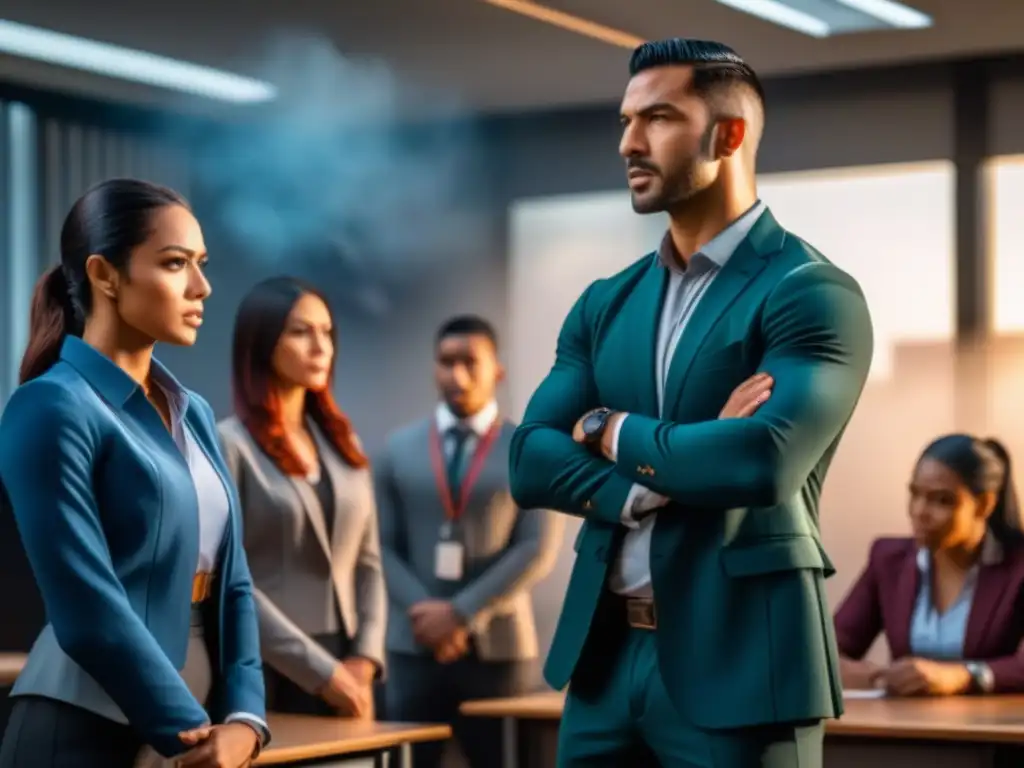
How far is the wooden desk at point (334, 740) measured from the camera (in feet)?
11.3

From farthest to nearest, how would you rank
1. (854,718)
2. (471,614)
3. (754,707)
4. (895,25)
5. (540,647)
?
1. (540,647)
2. (895,25)
3. (471,614)
4. (854,718)
5. (754,707)

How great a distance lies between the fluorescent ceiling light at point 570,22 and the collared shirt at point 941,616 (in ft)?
8.94

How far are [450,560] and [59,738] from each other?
3.35 metres

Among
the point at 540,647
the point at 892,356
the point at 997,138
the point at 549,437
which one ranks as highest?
the point at 997,138

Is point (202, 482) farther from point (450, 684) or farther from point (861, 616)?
point (450, 684)

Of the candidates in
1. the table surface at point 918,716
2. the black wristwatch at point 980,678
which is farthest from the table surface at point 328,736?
the black wristwatch at point 980,678

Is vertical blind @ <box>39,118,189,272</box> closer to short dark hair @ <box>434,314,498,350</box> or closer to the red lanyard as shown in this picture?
short dark hair @ <box>434,314,498,350</box>

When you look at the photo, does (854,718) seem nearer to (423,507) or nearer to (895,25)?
(423,507)

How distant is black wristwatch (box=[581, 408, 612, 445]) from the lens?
8.50 feet

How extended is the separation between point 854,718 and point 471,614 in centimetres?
194

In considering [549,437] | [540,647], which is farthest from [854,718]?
[540,647]

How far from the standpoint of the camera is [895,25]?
7215mm

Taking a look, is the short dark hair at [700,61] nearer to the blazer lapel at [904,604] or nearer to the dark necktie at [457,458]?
the blazer lapel at [904,604]

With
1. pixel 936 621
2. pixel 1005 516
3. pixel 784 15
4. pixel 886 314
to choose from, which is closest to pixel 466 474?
pixel 936 621
